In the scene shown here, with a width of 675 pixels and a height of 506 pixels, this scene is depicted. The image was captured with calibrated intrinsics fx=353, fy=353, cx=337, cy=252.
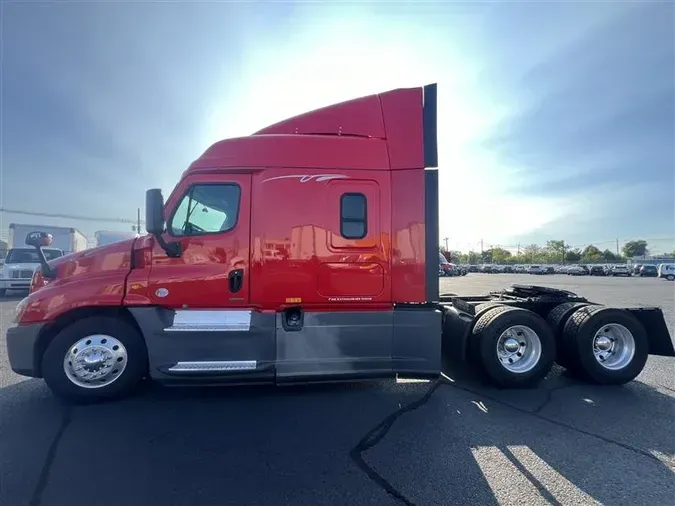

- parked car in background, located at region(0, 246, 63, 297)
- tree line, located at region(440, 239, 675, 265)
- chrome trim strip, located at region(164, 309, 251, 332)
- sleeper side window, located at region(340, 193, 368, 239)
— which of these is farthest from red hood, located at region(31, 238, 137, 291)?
tree line, located at region(440, 239, 675, 265)

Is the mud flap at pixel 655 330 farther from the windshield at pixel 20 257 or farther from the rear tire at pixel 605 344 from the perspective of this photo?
the windshield at pixel 20 257

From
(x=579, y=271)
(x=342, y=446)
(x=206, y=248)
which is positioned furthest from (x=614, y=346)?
(x=579, y=271)

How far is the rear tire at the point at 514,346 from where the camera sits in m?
4.52

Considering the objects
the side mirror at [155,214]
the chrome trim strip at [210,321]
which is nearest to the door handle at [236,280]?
the chrome trim strip at [210,321]

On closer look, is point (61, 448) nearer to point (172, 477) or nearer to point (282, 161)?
point (172, 477)

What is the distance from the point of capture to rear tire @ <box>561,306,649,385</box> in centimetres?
470

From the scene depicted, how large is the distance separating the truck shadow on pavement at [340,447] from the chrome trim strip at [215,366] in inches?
18.0

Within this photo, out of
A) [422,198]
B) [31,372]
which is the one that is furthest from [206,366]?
[422,198]

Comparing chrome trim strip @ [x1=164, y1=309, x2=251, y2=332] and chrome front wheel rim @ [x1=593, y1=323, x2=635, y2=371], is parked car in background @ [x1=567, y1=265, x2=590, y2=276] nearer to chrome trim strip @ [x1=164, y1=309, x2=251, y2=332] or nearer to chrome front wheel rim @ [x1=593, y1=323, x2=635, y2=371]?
chrome front wheel rim @ [x1=593, y1=323, x2=635, y2=371]

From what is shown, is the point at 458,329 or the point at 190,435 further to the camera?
the point at 458,329

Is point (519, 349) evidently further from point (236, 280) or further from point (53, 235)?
point (53, 235)

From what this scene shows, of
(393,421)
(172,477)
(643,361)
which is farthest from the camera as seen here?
(643,361)

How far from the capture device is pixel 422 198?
4.18 meters

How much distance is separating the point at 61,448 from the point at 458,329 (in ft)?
14.8
